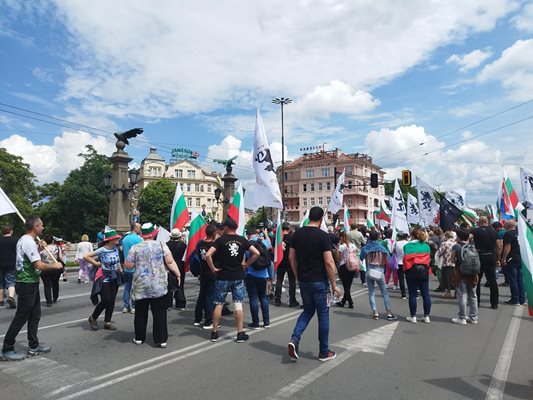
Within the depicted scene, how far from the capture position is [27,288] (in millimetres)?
5211

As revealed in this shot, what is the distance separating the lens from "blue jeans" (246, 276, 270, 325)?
270 inches

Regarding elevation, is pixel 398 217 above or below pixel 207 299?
above

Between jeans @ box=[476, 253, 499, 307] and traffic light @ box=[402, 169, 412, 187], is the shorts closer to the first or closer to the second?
jeans @ box=[476, 253, 499, 307]

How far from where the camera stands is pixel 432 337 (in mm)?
6246

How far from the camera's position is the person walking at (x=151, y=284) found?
5.72 meters

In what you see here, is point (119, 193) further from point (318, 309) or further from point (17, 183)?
point (17, 183)

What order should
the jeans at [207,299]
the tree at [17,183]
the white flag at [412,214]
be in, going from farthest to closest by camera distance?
1. the tree at [17,183]
2. the white flag at [412,214]
3. the jeans at [207,299]

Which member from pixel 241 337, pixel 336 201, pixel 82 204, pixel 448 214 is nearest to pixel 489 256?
pixel 448 214

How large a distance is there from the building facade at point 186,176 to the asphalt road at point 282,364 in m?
82.3

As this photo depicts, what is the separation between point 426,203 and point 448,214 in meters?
3.81

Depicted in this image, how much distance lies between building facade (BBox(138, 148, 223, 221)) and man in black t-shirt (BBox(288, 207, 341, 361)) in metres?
83.7

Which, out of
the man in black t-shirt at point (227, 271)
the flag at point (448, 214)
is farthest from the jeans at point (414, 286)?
the flag at point (448, 214)

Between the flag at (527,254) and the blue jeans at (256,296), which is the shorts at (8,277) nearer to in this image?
the blue jeans at (256,296)

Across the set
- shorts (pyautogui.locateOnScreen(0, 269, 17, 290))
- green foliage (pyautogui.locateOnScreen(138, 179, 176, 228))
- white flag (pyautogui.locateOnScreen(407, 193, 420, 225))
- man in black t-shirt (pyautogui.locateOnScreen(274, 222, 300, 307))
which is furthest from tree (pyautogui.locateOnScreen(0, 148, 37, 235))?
man in black t-shirt (pyautogui.locateOnScreen(274, 222, 300, 307))
